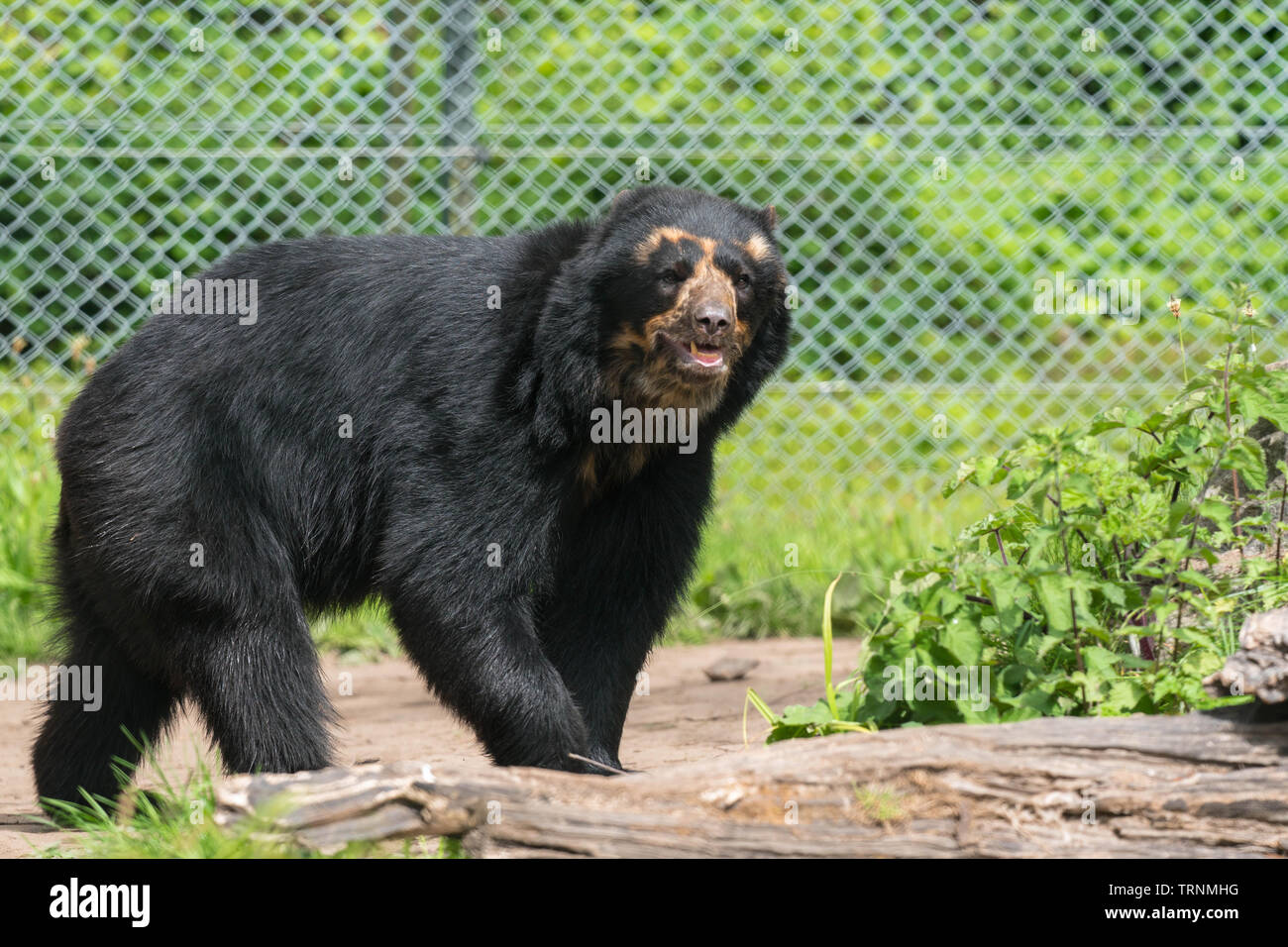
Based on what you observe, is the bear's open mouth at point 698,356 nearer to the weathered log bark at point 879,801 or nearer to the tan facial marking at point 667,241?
the tan facial marking at point 667,241

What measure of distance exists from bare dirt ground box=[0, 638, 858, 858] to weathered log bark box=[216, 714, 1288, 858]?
155cm

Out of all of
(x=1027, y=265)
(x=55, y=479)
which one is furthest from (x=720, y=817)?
(x=1027, y=265)

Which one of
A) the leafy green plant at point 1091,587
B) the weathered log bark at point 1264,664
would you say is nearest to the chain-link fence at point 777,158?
the leafy green plant at point 1091,587

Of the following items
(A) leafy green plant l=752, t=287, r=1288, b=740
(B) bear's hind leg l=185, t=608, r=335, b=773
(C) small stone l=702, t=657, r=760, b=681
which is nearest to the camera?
(A) leafy green plant l=752, t=287, r=1288, b=740

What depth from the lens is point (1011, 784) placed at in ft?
9.84

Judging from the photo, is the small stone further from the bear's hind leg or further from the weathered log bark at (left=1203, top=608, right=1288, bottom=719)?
the weathered log bark at (left=1203, top=608, right=1288, bottom=719)

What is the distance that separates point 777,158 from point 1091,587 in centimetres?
417

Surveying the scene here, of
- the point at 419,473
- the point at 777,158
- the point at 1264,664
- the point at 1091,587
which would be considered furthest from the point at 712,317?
the point at 777,158

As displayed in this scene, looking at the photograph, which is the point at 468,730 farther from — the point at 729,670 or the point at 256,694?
the point at 729,670

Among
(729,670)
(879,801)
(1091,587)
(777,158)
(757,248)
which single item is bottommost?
(729,670)

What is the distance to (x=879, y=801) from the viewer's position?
299 centimetres

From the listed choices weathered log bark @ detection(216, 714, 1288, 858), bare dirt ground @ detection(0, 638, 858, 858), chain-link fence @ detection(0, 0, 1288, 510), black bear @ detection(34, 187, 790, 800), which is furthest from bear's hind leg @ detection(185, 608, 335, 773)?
chain-link fence @ detection(0, 0, 1288, 510)

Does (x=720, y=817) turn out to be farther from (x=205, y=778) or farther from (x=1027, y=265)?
(x=1027, y=265)

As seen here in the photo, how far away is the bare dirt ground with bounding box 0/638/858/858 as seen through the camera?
16.5 feet
